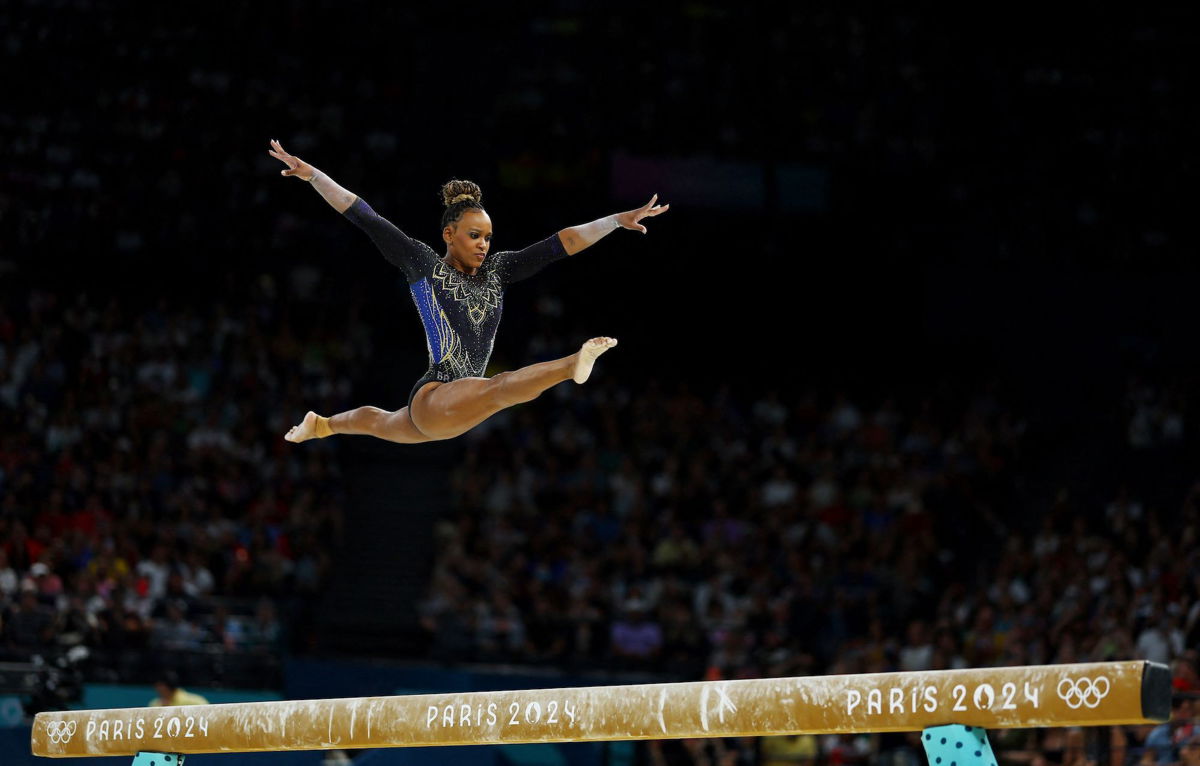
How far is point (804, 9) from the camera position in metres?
21.0

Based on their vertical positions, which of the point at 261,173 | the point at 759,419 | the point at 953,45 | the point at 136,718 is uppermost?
the point at 953,45

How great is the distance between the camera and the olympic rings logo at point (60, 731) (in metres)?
6.68

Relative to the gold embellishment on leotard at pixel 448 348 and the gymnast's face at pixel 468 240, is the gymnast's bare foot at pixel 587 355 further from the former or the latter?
the gymnast's face at pixel 468 240

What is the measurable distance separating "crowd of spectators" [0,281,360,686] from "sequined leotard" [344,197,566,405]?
7.30 metres

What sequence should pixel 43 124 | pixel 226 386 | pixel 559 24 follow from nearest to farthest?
pixel 226 386, pixel 43 124, pixel 559 24

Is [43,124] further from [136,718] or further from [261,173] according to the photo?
[136,718]

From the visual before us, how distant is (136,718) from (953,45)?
16.3 meters

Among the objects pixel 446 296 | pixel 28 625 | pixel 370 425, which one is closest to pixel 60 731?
pixel 370 425

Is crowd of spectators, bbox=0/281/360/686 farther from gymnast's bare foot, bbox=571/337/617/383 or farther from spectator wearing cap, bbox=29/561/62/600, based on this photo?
gymnast's bare foot, bbox=571/337/617/383

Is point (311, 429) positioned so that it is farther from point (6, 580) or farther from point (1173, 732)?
point (6, 580)

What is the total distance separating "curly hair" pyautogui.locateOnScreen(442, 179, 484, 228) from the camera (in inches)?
274

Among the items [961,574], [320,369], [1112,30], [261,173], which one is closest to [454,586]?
[320,369]

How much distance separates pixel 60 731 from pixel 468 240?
280 cm

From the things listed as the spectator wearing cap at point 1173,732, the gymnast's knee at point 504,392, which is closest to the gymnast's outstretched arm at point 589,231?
the gymnast's knee at point 504,392
